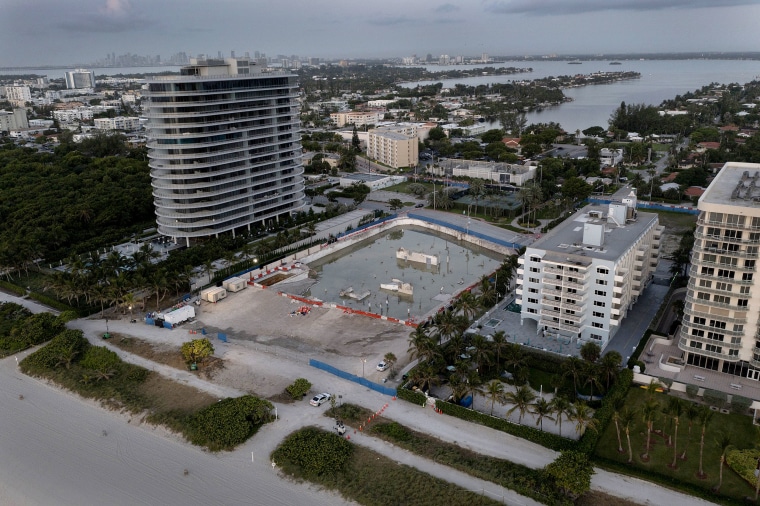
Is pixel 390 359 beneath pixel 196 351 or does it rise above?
above

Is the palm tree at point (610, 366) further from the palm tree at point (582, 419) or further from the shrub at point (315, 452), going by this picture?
the shrub at point (315, 452)

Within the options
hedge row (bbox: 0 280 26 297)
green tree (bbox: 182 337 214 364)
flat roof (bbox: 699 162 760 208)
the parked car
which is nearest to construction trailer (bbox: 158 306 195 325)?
green tree (bbox: 182 337 214 364)

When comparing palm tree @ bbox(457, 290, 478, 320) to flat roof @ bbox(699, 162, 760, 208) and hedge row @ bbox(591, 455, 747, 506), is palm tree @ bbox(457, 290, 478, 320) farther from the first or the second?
flat roof @ bbox(699, 162, 760, 208)

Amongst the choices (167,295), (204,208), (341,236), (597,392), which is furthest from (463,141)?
(597,392)

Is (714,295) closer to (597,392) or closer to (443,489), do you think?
(597,392)

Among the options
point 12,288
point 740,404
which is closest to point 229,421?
point 740,404

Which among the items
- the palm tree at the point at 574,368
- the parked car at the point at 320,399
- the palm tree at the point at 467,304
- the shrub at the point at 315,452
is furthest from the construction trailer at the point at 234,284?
the palm tree at the point at 574,368

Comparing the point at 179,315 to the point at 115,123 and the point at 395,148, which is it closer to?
the point at 395,148
